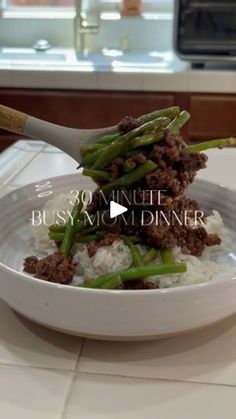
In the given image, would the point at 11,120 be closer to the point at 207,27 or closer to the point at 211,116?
the point at 211,116

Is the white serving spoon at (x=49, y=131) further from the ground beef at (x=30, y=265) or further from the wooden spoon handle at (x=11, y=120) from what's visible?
the ground beef at (x=30, y=265)

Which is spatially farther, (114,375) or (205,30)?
(205,30)

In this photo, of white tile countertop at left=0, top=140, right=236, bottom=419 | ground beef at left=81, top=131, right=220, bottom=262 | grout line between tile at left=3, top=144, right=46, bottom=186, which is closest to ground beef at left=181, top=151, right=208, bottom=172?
ground beef at left=81, top=131, right=220, bottom=262

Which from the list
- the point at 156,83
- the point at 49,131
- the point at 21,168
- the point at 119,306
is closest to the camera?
the point at 119,306

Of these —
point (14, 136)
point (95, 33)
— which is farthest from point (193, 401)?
point (95, 33)

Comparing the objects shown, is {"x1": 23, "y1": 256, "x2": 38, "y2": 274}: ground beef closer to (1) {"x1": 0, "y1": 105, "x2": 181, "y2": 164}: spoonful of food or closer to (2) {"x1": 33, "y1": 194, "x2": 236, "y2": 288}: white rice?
(2) {"x1": 33, "y1": 194, "x2": 236, "y2": 288}: white rice

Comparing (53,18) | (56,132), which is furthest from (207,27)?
(56,132)

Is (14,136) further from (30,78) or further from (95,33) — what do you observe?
(95,33)

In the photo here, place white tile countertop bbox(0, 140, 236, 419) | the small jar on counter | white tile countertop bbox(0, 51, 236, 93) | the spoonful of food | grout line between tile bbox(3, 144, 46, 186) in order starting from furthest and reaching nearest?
the small jar on counter → white tile countertop bbox(0, 51, 236, 93) → grout line between tile bbox(3, 144, 46, 186) → the spoonful of food → white tile countertop bbox(0, 140, 236, 419)
